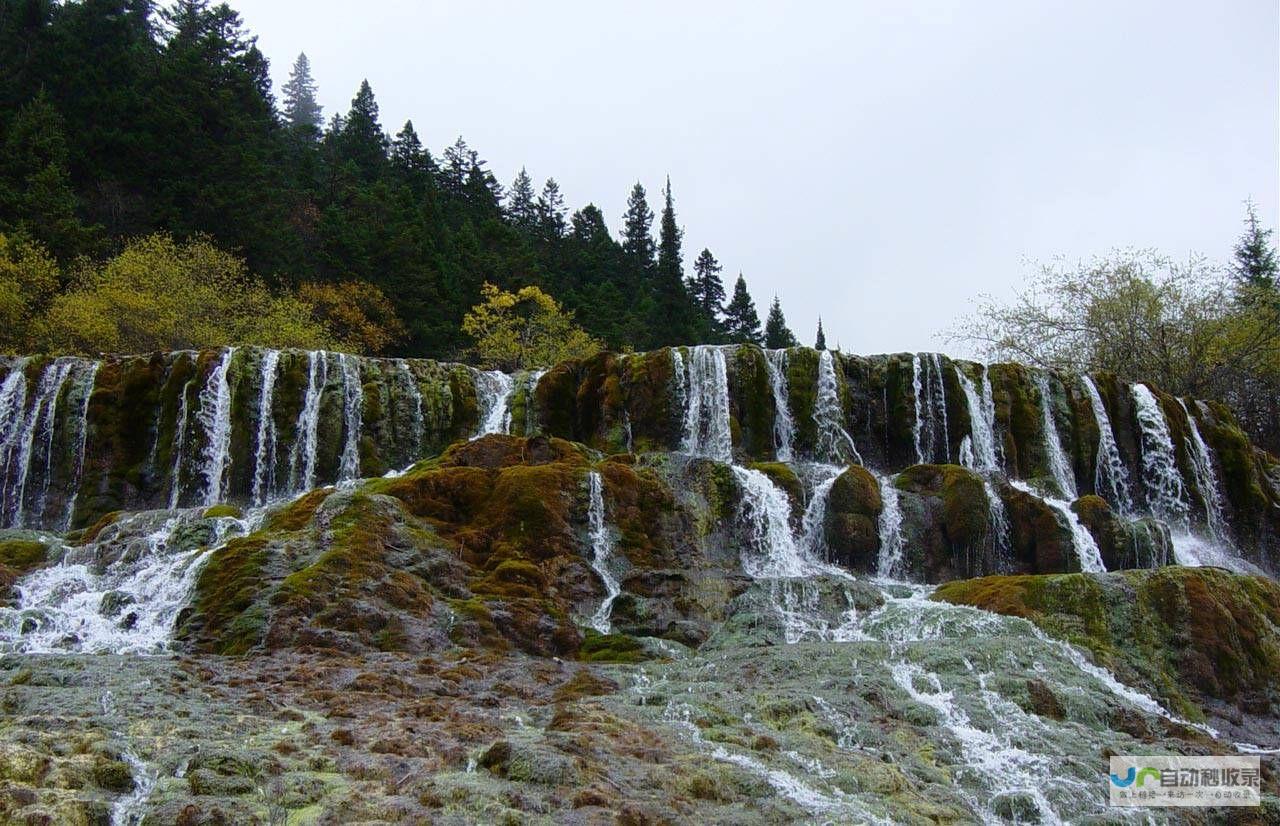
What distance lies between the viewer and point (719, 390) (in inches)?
1051

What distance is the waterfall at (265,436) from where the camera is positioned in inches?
1005

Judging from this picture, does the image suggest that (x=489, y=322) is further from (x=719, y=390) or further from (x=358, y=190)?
(x=719, y=390)

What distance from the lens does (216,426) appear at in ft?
84.2

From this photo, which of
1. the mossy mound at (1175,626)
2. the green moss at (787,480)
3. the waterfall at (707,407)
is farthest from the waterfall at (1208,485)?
the green moss at (787,480)

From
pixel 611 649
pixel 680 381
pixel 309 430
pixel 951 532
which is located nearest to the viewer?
pixel 611 649

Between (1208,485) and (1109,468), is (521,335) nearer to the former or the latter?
(1109,468)

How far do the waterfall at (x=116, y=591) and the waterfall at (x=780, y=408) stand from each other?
48.2 feet

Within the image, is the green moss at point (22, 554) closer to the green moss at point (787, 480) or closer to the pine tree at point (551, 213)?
the green moss at point (787, 480)

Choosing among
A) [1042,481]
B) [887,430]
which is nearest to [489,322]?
[887,430]

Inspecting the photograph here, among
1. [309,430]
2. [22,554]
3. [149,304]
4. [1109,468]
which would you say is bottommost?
[22,554]

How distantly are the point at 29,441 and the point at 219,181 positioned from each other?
21.8 meters

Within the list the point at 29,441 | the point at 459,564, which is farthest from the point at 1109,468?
the point at 29,441

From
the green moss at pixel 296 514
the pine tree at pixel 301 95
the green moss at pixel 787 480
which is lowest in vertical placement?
the green moss at pixel 296 514

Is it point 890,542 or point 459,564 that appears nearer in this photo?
point 459,564
